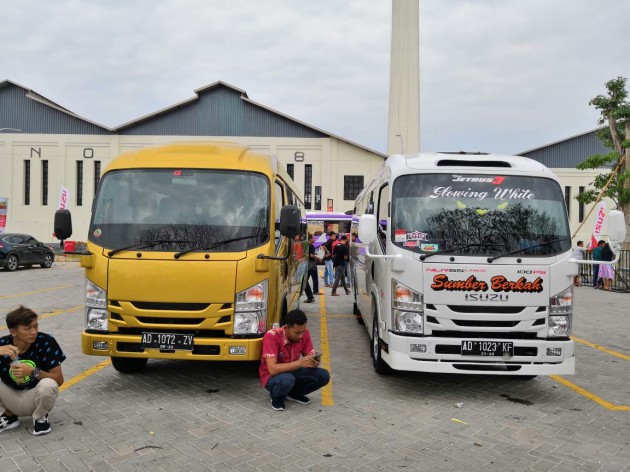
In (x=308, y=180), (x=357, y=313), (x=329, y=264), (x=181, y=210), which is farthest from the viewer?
(x=308, y=180)

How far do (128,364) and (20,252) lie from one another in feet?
63.2

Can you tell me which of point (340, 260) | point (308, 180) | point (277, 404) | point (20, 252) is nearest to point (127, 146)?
point (308, 180)

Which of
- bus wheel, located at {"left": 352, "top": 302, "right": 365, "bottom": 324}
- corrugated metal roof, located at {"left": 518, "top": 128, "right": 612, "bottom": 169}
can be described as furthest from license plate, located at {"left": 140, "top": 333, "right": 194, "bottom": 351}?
corrugated metal roof, located at {"left": 518, "top": 128, "right": 612, "bottom": 169}

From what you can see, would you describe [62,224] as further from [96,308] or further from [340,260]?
[340,260]

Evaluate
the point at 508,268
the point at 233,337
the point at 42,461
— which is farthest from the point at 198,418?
the point at 508,268

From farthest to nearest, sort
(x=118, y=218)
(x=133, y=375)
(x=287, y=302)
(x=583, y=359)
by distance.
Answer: (x=583, y=359), (x=287, y=302), (x=133, y=375), (x=118, y=218)

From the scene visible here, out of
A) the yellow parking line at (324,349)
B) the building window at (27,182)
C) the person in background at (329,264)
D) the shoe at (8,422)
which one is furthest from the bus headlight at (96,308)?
the building window at (27,182)

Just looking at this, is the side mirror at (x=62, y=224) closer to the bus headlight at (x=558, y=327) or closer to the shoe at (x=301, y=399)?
the shoe at (x=301, y=399)

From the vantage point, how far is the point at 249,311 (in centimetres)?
552

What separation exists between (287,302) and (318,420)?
2.40 meters

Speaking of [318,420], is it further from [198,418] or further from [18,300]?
[18,300]

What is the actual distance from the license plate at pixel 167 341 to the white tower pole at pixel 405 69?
98.9 feet

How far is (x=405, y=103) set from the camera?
115 ft

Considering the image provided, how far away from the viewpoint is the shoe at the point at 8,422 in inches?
181
